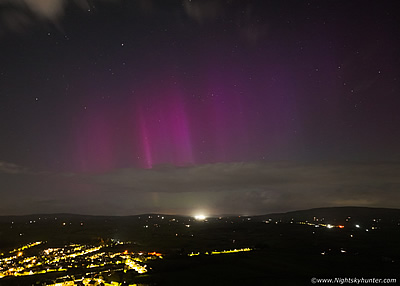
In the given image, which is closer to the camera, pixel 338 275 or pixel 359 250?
pixel 338 275

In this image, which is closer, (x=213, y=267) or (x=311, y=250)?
(x=213, y=267)

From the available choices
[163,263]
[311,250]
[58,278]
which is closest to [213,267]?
[163,263]

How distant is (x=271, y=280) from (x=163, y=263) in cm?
4185

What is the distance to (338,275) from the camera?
91562 mm

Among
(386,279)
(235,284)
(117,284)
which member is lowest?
(386,279)

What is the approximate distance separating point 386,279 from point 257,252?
58238 mm

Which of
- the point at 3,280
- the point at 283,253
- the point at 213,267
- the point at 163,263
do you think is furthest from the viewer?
the point at 283,253

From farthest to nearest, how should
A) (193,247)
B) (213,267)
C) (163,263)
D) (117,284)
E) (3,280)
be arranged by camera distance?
(193,247) → (163,263) → (213,267) → (3,280) → (117,284)

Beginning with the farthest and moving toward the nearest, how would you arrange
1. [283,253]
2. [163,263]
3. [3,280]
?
[283,253], [163,263], [3,280]

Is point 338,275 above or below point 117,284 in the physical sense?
below

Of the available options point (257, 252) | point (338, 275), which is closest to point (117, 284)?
point (338, 275)

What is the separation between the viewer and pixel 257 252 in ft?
450

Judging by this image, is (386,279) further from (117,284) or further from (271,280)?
(117,284)

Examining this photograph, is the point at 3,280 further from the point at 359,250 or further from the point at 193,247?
the point at 359,250
